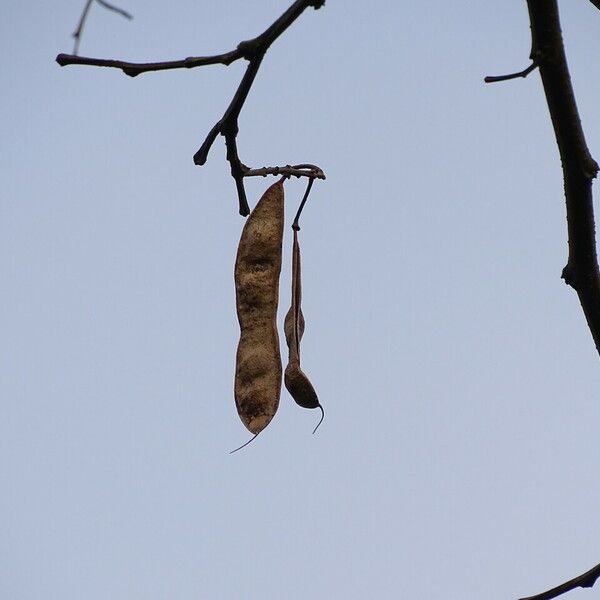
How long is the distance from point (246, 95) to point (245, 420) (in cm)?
74

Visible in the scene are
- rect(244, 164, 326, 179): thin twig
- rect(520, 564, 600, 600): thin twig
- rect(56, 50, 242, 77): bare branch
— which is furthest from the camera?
rect(244, 164, 326, 179): thin twig

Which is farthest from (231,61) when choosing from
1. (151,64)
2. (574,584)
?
(574,584)

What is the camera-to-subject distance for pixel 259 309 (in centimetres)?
209

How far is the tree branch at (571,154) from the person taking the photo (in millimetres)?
1390

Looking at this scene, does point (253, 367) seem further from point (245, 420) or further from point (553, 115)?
point (553, 115)

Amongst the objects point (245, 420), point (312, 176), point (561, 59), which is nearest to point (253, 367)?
point (245, 420)

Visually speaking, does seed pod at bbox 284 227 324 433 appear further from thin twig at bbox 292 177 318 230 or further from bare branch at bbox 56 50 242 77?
bare branch at bbox 56 50 242 77

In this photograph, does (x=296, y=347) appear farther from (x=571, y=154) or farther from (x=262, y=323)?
(x=571, y=154)

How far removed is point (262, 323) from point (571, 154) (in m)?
0.88

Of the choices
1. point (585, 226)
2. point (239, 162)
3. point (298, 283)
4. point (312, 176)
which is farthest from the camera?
point (298, 283)

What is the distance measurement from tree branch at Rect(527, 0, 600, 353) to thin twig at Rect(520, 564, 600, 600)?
1.27 feet

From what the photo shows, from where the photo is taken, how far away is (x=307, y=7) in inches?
62.9

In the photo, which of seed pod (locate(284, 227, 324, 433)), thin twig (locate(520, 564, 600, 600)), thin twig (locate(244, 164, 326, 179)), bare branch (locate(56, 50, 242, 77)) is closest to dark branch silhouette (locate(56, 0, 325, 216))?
bare branch (locate(56, 50, 242, 77))

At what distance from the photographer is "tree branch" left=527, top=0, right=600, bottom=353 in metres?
1.39
